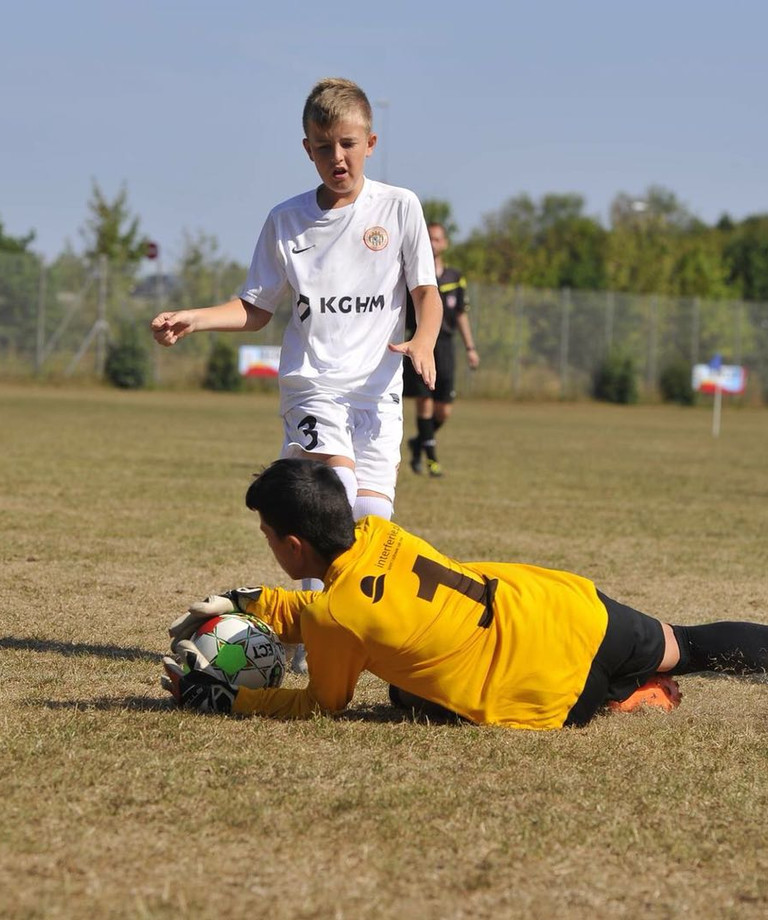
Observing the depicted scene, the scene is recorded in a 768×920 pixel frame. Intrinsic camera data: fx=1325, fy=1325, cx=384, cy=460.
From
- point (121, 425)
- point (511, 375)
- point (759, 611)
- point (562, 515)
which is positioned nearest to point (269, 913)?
point (759, 611)

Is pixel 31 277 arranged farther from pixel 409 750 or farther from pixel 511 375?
pixel 409 750

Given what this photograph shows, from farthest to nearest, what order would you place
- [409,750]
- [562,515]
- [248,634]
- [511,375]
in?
[511,375] < [562,515] < [248,634] < [409,750]

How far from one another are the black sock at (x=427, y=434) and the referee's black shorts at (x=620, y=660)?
9.07 m

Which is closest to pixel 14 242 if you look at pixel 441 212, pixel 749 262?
pixel 441 212

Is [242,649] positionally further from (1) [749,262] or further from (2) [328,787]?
(1) [749,262]

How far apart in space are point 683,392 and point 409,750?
38.2m

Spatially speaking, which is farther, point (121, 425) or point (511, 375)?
point (511, 375)

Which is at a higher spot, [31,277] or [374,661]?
[31,277]

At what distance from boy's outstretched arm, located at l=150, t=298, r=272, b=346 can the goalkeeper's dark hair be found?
724 mm

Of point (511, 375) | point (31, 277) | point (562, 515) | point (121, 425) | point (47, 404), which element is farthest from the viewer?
point (511, 375)

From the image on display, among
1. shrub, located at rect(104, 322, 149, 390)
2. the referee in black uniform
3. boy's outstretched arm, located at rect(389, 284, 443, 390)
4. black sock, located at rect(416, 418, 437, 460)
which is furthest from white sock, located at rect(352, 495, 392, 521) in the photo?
shrub, located at rect(104, 322, 149, 390)

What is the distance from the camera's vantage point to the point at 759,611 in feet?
21.3

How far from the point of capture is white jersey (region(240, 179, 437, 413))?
4855 mm

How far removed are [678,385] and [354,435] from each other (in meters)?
37.2
